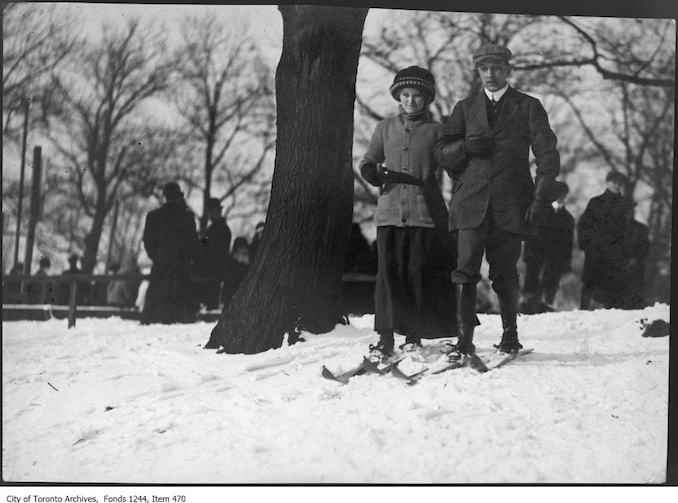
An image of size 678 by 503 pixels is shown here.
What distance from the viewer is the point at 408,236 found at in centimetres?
404

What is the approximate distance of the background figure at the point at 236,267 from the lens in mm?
4102

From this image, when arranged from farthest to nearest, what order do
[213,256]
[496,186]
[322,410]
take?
[213,256] → [496,186] → [322,410]

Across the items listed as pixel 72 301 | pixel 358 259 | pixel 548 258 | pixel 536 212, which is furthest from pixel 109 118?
pixel 548 258

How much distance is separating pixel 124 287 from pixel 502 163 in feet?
7.62

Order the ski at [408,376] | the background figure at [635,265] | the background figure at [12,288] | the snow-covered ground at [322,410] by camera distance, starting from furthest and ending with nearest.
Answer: the background figure at [635,265] → the background figure at [12,288] → the ski at [408,376] → the snow-covered ground at [322,410]

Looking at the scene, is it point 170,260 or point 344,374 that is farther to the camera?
point 170,260

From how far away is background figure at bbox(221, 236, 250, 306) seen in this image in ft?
13.5

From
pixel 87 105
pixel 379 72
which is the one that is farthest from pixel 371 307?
pixel 87 105

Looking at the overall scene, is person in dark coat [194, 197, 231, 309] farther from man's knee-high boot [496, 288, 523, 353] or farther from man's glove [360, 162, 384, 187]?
man's knee-high boot [496, 288, 523, 353]

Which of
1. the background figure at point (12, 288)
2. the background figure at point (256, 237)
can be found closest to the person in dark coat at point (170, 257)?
the background figure at point (256, 237)

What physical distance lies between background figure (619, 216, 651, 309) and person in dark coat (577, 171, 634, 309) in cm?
2

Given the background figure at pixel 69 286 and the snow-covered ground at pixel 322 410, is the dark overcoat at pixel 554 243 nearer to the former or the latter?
the snow-covered ground at pixel 322 410

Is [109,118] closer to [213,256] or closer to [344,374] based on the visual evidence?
[213,256]

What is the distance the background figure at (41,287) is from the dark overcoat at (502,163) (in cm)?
236
